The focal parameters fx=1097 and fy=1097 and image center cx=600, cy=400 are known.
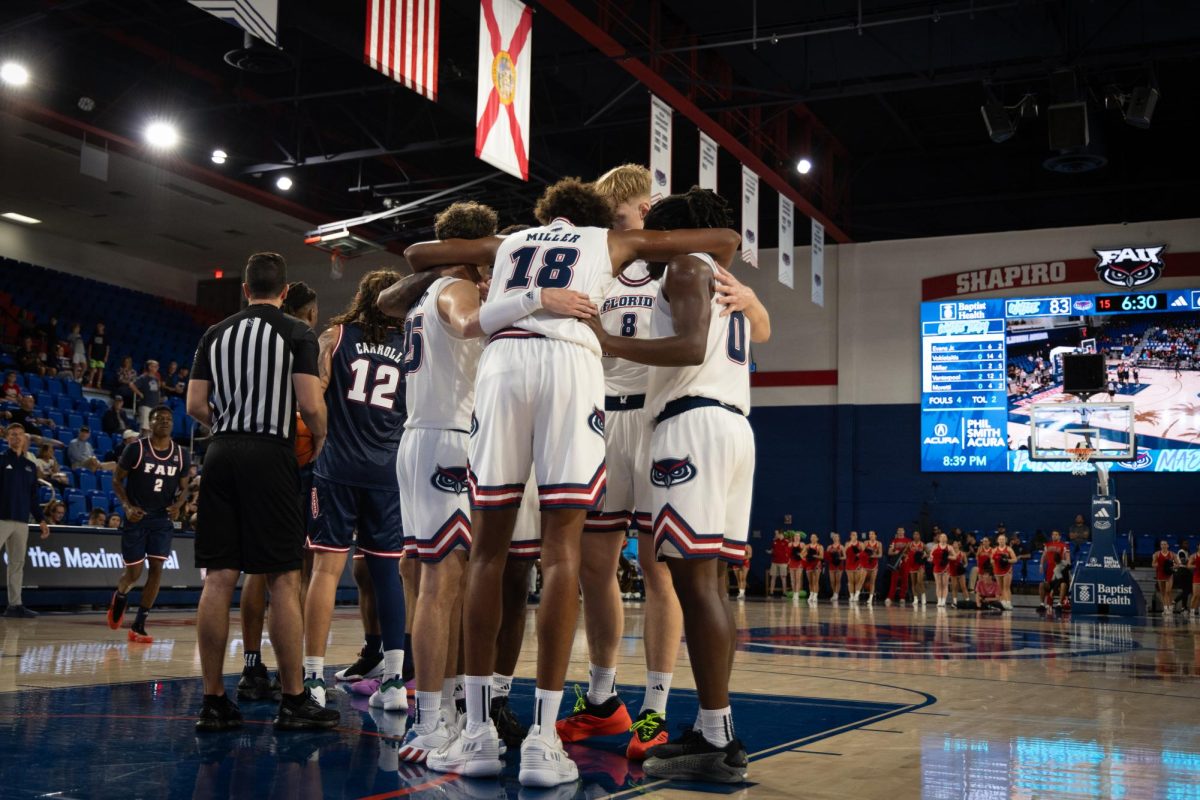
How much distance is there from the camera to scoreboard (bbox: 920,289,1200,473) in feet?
76.6

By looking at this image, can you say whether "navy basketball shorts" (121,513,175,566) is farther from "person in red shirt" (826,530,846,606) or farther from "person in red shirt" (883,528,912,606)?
"person in red shirt" (826,530,846,606)

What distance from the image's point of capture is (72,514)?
14.9 m

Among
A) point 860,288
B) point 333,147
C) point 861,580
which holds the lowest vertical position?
point 861,580

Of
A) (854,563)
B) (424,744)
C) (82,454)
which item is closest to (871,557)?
(854,563)

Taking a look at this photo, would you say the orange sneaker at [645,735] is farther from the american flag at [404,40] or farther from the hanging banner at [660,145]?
the hanging banner at [660,145]

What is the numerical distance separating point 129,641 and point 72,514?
7.49 metres

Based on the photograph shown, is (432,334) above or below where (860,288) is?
below

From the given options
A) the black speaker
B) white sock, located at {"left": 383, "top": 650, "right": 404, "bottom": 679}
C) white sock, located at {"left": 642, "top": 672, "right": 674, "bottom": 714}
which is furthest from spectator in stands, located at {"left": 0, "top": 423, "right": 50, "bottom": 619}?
the black speaker

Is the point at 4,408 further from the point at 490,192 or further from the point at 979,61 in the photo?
the point at 979,61

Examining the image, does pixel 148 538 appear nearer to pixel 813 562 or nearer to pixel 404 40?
pixel 404 40

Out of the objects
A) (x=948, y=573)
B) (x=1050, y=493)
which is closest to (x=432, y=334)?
(x=948, y=573)

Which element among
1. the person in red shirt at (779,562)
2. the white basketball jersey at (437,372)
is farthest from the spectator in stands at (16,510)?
the person in red shirt at (779,562)

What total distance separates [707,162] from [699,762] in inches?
507

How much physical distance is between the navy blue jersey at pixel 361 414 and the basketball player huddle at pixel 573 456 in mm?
971
